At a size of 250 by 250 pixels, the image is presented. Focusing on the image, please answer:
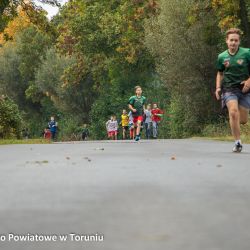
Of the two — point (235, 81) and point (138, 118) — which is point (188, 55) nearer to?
point (138, 118)

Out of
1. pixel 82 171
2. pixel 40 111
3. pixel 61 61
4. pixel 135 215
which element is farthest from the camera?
pixel 40 111

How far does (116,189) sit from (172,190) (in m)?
0.47

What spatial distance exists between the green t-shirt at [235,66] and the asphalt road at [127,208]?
4078mm

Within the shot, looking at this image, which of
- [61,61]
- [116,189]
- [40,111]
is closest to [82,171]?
[116,189]

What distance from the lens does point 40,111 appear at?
65.2 meters

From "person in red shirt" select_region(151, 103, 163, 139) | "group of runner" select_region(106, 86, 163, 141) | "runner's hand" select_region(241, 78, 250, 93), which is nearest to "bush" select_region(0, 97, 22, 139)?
"group of runner" select_region(106, 86, 163, 141)

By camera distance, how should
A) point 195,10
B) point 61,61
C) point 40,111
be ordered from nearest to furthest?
1. point 195,10
2. point 61,61
3. point 40,111

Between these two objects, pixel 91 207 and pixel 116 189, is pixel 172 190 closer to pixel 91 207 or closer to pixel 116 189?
pixel 116 189

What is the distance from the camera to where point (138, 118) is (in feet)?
75.3

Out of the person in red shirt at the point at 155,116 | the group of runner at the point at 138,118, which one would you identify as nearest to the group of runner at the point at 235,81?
the group of runner at the point at 138,118

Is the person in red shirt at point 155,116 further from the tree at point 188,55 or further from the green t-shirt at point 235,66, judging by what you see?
the green t-shirt at point 235,66

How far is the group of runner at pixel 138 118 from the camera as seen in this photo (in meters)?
22.7

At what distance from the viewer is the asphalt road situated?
379 centimetres

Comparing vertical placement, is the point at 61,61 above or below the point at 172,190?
above
